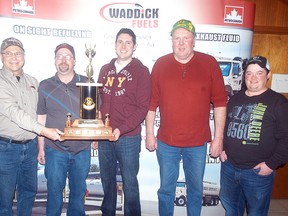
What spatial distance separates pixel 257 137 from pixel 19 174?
191 centimetres

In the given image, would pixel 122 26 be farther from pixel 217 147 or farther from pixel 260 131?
pixel 260 131

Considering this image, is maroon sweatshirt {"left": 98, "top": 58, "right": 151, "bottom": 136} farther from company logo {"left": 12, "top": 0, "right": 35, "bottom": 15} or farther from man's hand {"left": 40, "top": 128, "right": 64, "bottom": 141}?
company logo {"left": 12, "top": 0, "right": 35, "bottom": 15}

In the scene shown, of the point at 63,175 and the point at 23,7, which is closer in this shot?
the point at 63,175

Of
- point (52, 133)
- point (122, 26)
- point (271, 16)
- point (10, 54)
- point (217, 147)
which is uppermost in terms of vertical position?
point (271, 16)

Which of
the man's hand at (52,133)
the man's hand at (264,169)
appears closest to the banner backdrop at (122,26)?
the man's hand at (52,133)

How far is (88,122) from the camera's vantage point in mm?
2289

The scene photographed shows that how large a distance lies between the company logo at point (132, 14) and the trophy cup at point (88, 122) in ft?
2.31

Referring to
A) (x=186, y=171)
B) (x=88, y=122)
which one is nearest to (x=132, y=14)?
(x=88, y=122)

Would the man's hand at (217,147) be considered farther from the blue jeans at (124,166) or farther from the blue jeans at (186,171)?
the blue jeans at (124,166)

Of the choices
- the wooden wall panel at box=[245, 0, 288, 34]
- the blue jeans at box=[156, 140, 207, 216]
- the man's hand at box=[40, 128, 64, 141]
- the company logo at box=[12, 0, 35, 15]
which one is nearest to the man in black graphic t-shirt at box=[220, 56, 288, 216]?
the blue jeans at box=[156, 140, 207, 216]

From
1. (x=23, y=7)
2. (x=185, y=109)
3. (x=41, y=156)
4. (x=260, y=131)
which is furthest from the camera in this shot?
(x=23, y=7)

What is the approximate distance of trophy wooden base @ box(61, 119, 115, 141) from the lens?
220 centimetres

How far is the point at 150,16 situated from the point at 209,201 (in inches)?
80.1

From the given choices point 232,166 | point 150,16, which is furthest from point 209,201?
point 150,16
